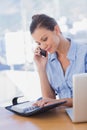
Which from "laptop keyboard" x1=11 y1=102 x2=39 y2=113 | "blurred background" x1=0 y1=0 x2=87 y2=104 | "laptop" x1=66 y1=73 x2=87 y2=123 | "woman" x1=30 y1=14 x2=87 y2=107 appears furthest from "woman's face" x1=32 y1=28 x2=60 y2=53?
"blurred background" x1=0 y1=0 x2=87 y2=104

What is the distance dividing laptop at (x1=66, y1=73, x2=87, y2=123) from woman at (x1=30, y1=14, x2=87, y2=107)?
56cm

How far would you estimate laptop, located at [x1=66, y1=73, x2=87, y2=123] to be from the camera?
108 cm

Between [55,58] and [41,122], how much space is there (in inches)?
29.0

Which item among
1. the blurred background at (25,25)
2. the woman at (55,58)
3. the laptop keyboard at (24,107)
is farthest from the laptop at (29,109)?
the blurred background at (25,25)

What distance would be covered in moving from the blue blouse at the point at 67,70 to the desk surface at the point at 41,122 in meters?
0.41

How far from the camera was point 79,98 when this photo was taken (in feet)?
3.60

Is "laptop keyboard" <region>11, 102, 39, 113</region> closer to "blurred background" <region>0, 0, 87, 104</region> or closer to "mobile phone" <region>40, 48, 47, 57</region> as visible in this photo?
"mobile phone" <region>40, 48, 47, 57</region>

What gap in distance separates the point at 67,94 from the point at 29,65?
1.46 m

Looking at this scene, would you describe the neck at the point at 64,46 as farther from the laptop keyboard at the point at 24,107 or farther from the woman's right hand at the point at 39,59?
the laptop keyboard at the point at 24,107

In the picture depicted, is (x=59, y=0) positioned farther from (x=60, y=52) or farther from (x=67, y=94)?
(x=67, y=94)

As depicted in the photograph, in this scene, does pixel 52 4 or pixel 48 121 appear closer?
pixel 48 121

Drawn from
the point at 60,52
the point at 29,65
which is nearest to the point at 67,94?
the point at 60,52

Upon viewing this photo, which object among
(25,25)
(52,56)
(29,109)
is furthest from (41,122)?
(25,25)

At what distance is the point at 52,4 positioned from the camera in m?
3.01
